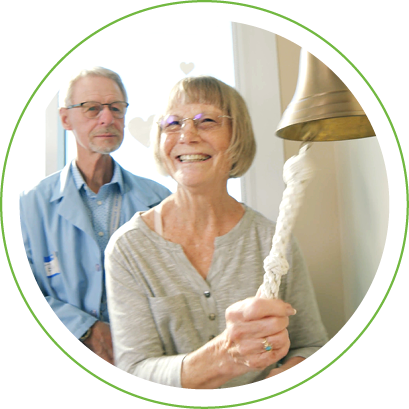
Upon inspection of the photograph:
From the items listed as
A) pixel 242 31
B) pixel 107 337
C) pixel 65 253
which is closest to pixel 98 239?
pixel 65 253

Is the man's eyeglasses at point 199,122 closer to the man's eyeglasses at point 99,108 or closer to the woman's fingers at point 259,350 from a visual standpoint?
the man's eyeglasses at point 99,108

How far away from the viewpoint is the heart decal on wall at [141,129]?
0.82 meters

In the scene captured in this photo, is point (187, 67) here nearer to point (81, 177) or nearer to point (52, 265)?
point (81, 177)

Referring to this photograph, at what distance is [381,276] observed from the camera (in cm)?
84

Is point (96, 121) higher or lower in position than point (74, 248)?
higher

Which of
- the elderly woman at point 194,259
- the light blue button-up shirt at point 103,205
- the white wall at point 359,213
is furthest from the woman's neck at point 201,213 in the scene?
the white wall at point 359,213

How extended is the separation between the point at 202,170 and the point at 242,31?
0.27m

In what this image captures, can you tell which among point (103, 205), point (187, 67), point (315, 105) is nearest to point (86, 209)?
point (103, 205)

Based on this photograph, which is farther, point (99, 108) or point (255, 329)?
point (99, 108)

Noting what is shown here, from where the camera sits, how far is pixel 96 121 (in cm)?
84

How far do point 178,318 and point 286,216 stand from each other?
25 cm

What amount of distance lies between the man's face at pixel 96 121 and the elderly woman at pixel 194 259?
0.30 feet

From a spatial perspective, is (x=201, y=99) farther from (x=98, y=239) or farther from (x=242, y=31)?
(x=98, y=239)

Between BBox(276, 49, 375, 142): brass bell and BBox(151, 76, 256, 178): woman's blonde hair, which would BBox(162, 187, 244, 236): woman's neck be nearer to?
BBox(151, 76, 256, 178): woman's blonde hair
